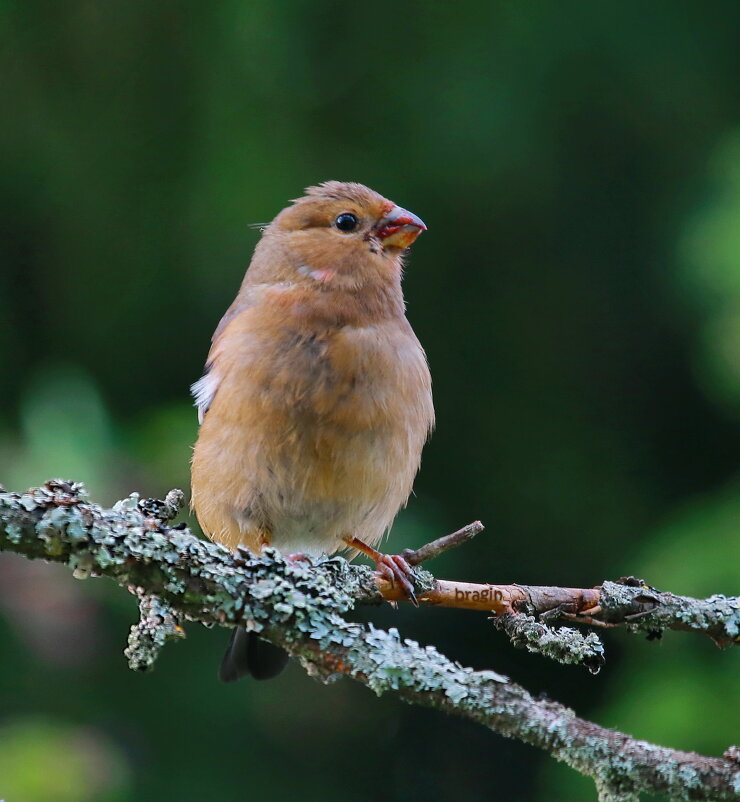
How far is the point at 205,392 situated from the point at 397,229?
96 cm

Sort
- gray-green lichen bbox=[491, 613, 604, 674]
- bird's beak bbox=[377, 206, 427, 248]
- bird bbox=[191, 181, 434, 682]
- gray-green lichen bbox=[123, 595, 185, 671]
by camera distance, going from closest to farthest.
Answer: gray-green lichen bbox=[123, 595, 185, 671] → gray-green lichen bbox=[491, 613, 604, 674] → bird bbox=[191, 181, 434, 682] → bird's beak bbox=[377, 206, 427, 248]

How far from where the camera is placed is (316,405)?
3.70 meters

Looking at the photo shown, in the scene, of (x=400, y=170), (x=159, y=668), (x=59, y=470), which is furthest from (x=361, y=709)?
(x=400, y=170)

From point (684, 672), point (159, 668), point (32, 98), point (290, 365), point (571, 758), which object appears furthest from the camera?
point (32, 98)

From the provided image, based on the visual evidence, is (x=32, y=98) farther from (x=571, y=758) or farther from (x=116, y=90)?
(x=571, y=758)

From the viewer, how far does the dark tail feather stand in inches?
157

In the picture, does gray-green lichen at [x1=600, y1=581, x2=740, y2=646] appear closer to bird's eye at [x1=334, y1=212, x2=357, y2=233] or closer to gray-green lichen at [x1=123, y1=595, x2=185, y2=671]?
gray-green lichen at [x1=123, y1=595, x2=185, y2=671]

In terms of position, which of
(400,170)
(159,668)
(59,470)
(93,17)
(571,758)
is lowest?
(571,758)

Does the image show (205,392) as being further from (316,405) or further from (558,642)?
(558,642)

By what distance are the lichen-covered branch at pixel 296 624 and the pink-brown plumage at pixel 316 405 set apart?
999 mm

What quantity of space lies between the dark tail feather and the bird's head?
1292 mm

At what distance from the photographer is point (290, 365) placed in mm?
3760

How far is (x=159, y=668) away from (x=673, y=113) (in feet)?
12.5

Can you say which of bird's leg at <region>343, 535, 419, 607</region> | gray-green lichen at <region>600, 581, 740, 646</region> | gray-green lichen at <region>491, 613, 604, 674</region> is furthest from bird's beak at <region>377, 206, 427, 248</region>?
gray-green lichen at <region>491, 613, 604, 674</region>
